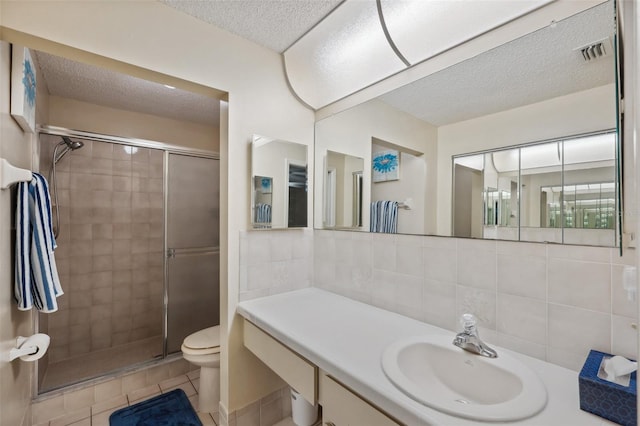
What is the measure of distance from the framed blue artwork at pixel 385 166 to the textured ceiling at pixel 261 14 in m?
0.77

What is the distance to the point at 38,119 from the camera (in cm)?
186

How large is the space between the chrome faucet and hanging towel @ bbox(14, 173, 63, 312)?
1.78m

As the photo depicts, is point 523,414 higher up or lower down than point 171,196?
lower down

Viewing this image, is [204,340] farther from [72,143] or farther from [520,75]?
[520,75]

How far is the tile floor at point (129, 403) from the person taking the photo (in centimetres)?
177

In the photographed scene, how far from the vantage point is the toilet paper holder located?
4.00 feet

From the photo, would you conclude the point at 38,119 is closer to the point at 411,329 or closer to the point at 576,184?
the point at 411,329

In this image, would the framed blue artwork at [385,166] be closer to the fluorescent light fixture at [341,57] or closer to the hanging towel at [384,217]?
the hanging towel at [384,217]

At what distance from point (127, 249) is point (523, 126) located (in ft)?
9.95

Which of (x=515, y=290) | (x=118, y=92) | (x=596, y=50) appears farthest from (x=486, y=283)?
(x=118, y=92)

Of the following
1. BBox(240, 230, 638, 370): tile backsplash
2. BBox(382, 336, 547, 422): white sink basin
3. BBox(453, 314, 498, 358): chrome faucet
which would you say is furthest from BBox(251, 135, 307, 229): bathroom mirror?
BBox(453, 314, 498, 358): chrome faucet

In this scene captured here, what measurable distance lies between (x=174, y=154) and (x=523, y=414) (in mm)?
2821

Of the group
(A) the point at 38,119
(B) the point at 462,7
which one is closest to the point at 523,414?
(B) the point at 462,7

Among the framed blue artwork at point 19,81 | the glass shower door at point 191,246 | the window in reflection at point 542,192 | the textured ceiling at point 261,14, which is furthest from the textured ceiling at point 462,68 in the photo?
the glass shower door at point 191,246
